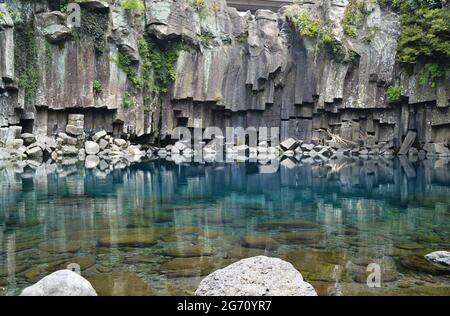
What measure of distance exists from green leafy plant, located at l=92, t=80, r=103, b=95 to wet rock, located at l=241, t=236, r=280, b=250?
844 inches

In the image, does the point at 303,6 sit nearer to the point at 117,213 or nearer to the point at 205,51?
the point at 205,51

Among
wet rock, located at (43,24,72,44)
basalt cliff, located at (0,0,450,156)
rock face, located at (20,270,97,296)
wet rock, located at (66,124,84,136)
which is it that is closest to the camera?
rock face, located at (20,270,97,296)

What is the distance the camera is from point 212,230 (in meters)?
8.32

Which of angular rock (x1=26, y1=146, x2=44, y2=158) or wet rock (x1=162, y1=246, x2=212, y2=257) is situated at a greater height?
angular rock (x1=26, y1=146, x2=44, y2=158)

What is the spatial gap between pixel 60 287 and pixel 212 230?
4714mm

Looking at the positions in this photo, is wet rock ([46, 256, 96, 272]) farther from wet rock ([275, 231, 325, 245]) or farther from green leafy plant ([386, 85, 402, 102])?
green leafy plant ([386, 85, 402, 102])

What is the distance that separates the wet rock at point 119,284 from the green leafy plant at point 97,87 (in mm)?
22822

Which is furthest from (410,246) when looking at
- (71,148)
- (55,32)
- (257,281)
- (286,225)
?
(55,32)

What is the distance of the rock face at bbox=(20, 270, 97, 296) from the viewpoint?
371cm

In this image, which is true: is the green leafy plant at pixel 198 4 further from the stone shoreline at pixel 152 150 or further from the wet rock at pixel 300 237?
the wet rock at pixel 300 237

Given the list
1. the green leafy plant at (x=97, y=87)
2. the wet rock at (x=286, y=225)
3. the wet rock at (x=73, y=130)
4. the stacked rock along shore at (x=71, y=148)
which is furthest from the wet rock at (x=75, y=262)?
the green leafy plant at (x=97, y=87)

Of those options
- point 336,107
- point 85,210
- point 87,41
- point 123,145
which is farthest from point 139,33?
point 85,210

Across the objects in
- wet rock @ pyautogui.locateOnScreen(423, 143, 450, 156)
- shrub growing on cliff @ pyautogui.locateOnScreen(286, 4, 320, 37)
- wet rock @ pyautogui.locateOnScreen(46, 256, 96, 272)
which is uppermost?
shrub growing on cliff @ pyautogui.locateOnScreen(286, 4, 320, 37)

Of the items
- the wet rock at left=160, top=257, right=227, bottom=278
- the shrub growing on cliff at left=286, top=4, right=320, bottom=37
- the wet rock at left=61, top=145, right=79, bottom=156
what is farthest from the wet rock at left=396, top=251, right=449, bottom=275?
the shrub growing on cliff at left=286, top=4, right=320, bottom=37
